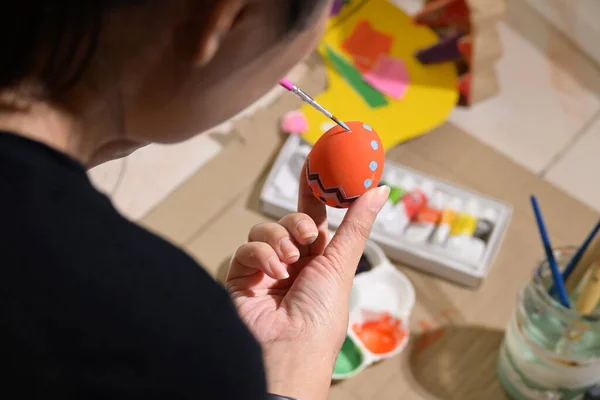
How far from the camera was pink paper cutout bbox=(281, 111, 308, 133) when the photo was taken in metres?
1.06

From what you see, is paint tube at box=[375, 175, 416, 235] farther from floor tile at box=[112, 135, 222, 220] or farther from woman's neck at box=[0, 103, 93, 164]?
woman's neck at box=[0, 103, 93, 164]

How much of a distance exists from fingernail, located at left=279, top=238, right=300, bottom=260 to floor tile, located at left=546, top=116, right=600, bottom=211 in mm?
586

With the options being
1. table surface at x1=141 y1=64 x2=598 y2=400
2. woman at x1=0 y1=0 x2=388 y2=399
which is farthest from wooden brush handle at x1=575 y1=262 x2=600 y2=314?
woman at x1=0 y1=0 x2=388 y2=399

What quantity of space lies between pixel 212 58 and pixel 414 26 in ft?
3.03

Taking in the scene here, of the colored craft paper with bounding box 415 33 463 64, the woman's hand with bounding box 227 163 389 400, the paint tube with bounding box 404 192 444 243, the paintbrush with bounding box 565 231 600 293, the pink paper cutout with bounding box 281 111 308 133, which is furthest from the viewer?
the colored craft paper with bounding box 415 33 463 64

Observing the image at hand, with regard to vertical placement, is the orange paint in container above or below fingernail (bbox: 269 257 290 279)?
below

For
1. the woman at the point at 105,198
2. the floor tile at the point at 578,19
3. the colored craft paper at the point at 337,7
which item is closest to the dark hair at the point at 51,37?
the woman at the point at 105,198

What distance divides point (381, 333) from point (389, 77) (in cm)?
48

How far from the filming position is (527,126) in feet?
3.69

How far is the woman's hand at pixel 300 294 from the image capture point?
59cm

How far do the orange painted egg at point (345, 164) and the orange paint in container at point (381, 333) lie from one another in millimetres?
292

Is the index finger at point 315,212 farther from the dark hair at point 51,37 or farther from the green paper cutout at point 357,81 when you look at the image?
the green paper cutout at point 357,81

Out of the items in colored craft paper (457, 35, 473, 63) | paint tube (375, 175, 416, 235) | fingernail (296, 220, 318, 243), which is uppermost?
colored craft paper (457, 35, 473, 63)

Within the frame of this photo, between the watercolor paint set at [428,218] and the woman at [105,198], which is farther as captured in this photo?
the watercolor paint set at [428,218]
